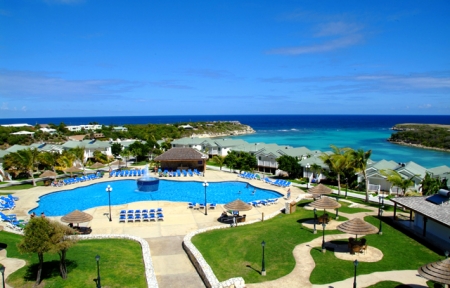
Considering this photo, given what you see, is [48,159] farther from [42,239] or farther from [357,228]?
[357,228]

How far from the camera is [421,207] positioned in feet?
65.0

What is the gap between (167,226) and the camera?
74.9 feet

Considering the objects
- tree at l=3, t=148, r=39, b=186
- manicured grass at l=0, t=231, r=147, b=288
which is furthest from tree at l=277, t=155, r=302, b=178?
tree at l=3, t=148, r=39, b=186

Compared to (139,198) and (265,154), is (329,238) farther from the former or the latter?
(265,154)

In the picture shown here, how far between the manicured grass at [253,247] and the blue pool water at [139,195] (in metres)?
11.1

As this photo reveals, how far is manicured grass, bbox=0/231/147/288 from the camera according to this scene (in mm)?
13844

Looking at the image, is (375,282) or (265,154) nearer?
(375,282)

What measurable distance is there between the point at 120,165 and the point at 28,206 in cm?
1911

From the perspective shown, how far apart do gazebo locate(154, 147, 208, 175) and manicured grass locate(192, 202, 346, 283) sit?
80.3ft

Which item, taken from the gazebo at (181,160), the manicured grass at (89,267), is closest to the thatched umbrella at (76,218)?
the manicured grass at (89,267)

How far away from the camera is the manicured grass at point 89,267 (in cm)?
1384

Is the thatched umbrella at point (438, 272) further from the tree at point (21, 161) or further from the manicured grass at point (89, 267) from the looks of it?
the tree at point (21, 161)

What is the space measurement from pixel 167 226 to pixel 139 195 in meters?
13.6

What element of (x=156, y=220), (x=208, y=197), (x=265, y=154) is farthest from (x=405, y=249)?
(x=265, y=154)
